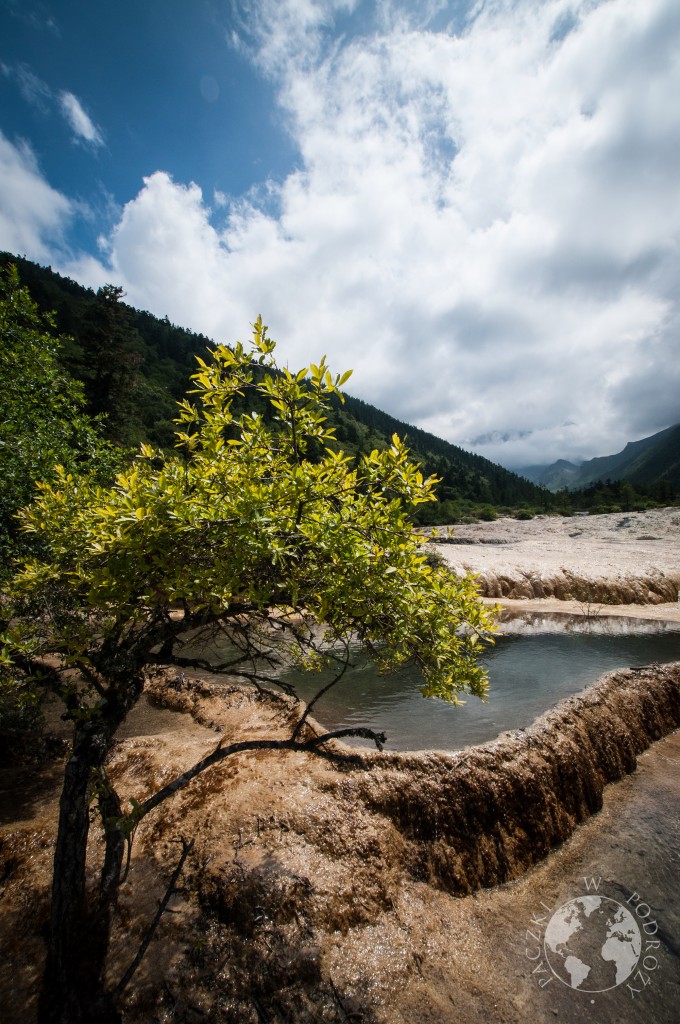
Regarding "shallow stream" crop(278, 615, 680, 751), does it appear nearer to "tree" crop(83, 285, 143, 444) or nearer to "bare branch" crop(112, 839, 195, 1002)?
"bare branch" crop(112, 839, 195, 1002)

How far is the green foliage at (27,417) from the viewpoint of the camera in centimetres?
713

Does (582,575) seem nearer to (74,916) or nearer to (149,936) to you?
(149,936)

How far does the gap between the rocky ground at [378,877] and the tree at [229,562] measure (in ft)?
5.11

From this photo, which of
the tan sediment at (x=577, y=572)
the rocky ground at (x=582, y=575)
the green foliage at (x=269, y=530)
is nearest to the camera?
the green foliage at (x=269, y=530)

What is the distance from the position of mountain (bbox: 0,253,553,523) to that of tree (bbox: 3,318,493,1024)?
59.2 feet

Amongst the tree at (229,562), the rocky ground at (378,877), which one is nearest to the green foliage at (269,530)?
the tree at (229,562)

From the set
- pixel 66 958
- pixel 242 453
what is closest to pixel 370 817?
pixel 66 958

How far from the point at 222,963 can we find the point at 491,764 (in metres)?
5.35

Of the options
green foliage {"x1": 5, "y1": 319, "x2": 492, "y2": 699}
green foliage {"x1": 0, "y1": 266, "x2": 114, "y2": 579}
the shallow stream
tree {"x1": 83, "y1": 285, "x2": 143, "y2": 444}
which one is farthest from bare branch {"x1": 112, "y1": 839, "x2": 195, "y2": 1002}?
tree {"x1": 83, "y1": 285, "x2": 143, "y2": 444}

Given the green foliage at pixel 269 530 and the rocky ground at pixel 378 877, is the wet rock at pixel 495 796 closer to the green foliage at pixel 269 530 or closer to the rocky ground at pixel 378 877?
the rocky ground at pixel 378 877

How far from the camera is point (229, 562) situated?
3123 millimetres

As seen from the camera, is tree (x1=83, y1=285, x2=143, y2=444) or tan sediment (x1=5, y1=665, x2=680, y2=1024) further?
tree (x1=83, y1=285, x2=143, y2=444)

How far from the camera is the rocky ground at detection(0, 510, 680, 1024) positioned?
5.18 meters

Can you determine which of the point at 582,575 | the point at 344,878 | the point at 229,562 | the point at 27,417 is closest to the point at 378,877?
the point at 344,878
